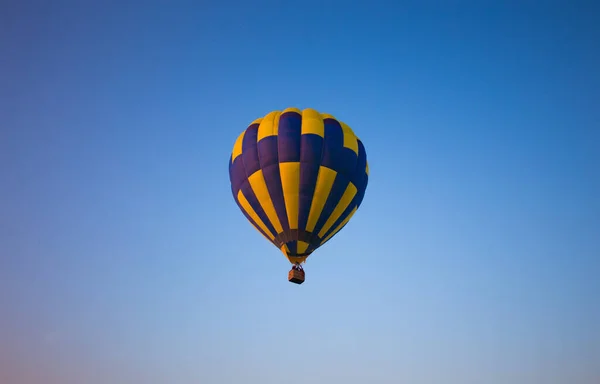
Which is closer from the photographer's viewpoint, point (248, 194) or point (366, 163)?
point (248, 194)

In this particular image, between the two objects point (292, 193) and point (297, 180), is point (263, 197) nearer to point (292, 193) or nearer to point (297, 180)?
point (292, 193)

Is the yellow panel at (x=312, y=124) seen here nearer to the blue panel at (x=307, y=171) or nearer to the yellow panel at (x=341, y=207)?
the blue panel at (x=307, y=171)

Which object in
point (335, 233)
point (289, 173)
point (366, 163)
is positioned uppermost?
point (366, 163)

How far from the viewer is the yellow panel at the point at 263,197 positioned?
22.0 m

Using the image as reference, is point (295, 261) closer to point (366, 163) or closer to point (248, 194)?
point (248, 194)

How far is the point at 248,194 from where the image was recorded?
888 inches

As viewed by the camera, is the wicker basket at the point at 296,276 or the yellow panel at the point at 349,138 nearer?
the wicker basket at the point at 296,276

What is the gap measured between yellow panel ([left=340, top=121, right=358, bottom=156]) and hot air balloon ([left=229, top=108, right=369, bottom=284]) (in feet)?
0.17

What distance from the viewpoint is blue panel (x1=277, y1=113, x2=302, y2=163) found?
71.9 feet

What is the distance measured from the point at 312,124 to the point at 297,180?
2899mm

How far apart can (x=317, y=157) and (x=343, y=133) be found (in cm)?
216

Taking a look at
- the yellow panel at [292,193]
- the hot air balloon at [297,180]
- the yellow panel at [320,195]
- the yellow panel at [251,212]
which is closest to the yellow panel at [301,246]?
the hot air balloon at [297,180]

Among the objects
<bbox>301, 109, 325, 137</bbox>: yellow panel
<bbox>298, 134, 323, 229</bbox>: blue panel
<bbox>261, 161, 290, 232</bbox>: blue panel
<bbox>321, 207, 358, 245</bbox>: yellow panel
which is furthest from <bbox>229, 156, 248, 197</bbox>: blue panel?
<bbox>321, 207, 358, 245</bbox>: yellow panel

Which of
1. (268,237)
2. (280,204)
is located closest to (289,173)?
(280,204)
